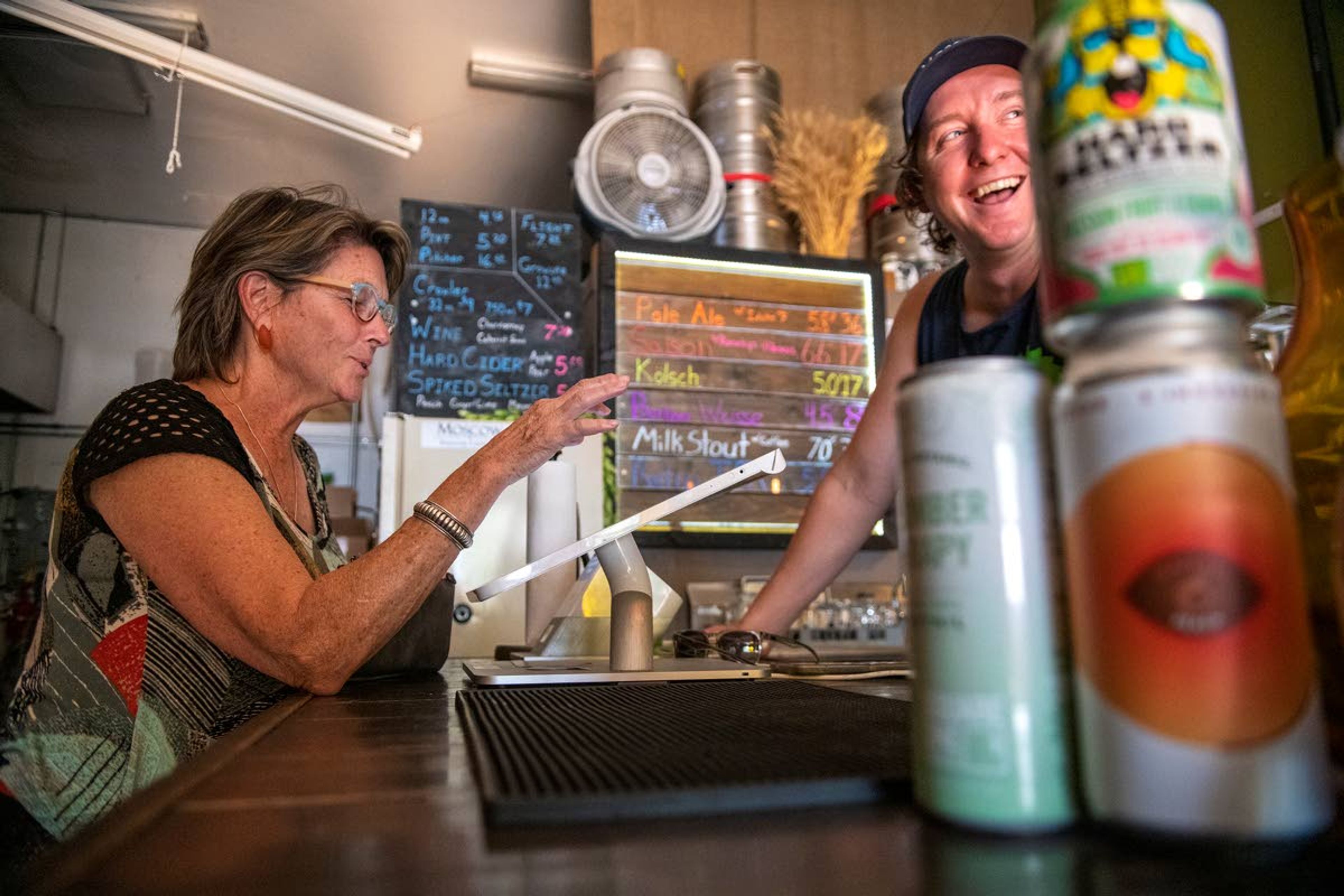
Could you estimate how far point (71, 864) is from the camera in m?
0.32

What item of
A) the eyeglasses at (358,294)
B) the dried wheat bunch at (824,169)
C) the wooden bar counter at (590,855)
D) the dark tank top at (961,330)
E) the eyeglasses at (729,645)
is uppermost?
the dried wheat bunch at (824,169)

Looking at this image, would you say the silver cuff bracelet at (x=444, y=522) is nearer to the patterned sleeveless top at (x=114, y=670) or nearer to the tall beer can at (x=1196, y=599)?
the patterned sleeveless top at (x=114, y=670)

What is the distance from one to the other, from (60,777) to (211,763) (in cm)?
92

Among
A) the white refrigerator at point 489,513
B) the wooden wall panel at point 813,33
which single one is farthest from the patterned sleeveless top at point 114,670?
the wooden wall panel at point 813,33

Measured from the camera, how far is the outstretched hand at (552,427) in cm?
143

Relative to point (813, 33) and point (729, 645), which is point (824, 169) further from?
point (729, 645)

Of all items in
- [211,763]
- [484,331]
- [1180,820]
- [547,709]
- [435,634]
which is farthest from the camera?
[484,331]

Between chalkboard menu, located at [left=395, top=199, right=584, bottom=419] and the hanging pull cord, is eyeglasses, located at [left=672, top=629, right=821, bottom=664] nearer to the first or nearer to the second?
chalkboard menu, located at [left=395, top=199, right=584, bottom=419]

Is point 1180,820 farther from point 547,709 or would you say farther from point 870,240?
point 870,240

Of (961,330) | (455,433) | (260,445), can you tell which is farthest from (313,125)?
(961,330)

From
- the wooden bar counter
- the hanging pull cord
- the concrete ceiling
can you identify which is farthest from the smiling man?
the concrete ceiling

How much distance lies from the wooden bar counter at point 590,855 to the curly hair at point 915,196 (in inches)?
58.2

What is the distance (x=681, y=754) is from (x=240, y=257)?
1506 millimetres

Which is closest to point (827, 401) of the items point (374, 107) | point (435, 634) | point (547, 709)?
point (435, 634)
